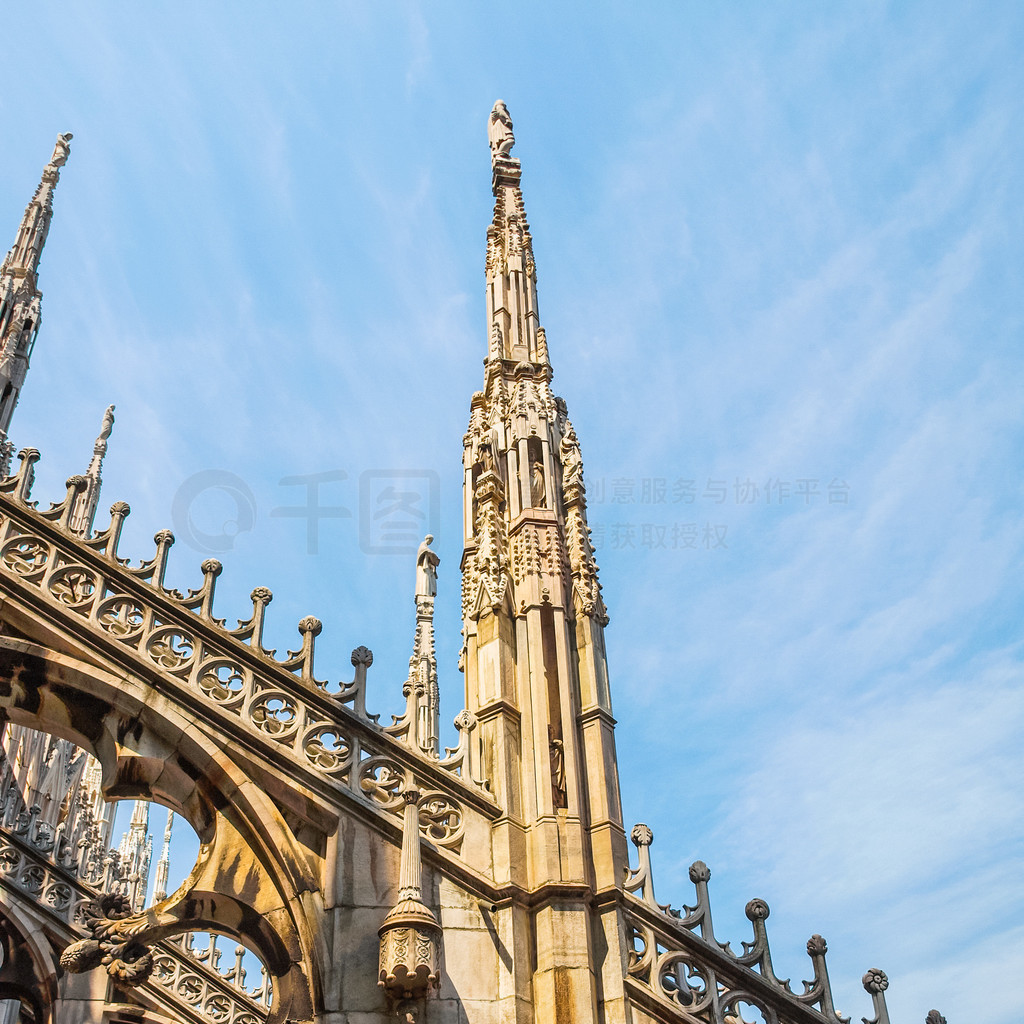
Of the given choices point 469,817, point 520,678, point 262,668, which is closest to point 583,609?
point 520,678

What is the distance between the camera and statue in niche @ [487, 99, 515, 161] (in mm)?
16188

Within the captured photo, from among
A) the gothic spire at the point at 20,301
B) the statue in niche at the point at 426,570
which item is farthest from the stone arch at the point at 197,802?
the statue in niche at the point at 426,570

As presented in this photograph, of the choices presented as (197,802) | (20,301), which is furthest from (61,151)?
(197,802)

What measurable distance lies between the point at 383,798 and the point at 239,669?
1.63 m

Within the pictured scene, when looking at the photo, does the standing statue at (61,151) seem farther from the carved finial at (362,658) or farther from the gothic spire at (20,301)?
the carved finial at (362,658)

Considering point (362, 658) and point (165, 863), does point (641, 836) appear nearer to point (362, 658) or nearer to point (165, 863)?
point (362, 658)

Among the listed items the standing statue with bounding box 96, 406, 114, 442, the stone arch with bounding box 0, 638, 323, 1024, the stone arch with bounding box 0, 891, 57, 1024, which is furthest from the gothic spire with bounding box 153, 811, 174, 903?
the stone arch with bounding box 0, 638, 323, 1024

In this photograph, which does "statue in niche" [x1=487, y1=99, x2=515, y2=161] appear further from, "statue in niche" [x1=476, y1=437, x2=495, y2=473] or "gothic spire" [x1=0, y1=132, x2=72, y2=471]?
"gothic spire" [x1=0, y1=132, x2=72, y2=471]

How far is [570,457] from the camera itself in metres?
11.9

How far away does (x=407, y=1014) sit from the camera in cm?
788

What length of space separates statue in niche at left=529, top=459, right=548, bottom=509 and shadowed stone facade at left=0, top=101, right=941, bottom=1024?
24 cm

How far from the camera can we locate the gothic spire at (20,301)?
19.4 meters

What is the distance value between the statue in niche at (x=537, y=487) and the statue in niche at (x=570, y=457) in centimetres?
26

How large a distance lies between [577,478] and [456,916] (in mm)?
4731
